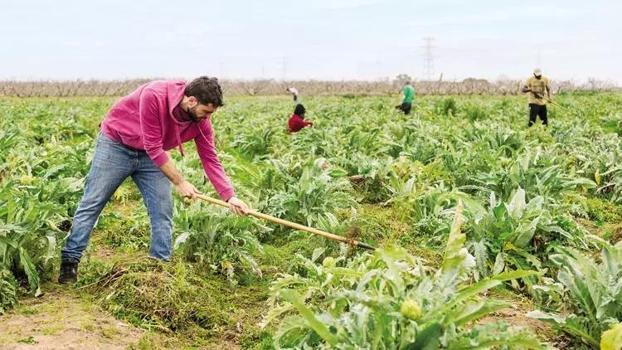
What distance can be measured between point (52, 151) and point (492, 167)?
17.6 ft

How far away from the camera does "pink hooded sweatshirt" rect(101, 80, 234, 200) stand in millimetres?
4785

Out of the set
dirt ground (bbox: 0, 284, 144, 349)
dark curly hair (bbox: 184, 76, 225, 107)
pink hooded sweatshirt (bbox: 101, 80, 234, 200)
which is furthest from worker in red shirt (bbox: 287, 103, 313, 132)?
dirt ground (bbox: 0, 284, 144, 349)

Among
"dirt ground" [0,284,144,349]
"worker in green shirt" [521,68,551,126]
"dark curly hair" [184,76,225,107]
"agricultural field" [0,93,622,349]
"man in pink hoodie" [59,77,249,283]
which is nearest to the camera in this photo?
"agricultural field" [0,93,622,349]

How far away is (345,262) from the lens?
5605 millimetres

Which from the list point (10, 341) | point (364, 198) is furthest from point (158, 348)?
point (364, 198)

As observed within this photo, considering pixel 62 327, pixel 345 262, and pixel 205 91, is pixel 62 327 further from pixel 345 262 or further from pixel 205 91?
pixel 345 262

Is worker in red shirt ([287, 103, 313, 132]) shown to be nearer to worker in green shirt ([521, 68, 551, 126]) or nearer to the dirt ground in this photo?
worker in green shirt ([521, 68, 551, 126])

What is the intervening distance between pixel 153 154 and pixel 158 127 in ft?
0.60

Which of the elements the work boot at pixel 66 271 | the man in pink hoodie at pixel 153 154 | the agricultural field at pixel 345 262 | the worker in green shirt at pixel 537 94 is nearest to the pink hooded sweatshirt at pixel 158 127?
the man in pink hoodie at pixel 153 154

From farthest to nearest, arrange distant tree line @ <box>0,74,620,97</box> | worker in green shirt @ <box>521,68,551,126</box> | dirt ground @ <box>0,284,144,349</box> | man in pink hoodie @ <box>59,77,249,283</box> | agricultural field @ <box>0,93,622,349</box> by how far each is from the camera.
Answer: distant tree line @ <box>0,74,620,97</box> < worker in green shirt @ <box>521,68,551,126</box> < man in pink hoodie @ <box>59,77,249,283</box> < dirt ground @ <box>0,284,144,349</box> < agricultural field @ <box>0,93,622,349</box>

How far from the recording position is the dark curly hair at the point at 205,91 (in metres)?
4.64

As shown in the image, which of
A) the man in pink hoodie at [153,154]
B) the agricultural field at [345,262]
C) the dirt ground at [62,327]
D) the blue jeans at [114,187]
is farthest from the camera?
the blue jeans at [114,187]

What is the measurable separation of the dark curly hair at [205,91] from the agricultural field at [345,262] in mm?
1200

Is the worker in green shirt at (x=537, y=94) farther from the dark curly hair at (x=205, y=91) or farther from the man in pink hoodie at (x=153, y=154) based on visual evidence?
the dark curly hair at (x=205, y=91)
